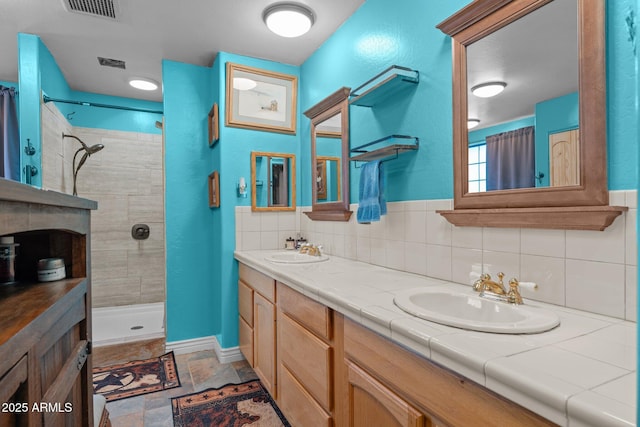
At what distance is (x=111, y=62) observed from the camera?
2.93 m

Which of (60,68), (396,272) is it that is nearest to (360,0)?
(396,272)

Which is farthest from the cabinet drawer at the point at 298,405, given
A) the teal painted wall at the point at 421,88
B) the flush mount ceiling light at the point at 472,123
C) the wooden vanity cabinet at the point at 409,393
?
the flush mount ceiling light at the point at 472,123

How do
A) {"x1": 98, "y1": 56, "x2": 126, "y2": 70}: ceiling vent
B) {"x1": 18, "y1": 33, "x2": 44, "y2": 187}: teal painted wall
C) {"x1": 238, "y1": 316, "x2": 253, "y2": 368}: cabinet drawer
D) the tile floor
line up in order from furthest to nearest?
{"x1": 98, "y1": 56, "x2": 126, "y2": 70}: ceiling vent, {"x1": 18, "y1": 33, "x2": 44, "y2": 187}: teal painted wall, {"x1": 238, "y1": 316, "x2": 253, "y2": 368}: cabinet drawer, the tile floor

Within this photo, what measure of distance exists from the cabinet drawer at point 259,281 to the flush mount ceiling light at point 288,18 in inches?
63.3

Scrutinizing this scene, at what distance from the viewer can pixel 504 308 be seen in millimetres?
1068

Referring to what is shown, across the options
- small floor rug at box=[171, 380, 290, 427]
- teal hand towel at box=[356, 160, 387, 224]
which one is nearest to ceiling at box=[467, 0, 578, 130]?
teal hand towel at box=[356, 160, 387, 224]

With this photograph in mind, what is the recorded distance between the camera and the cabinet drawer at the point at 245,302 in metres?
2.32

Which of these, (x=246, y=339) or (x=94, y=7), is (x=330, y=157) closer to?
(x=246, y=339)

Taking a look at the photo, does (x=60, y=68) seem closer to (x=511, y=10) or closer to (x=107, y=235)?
(x=107, y=235)

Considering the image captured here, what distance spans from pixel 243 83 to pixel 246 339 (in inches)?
78.7

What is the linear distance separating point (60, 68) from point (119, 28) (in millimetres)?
1140

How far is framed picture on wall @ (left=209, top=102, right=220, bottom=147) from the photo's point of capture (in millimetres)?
2656

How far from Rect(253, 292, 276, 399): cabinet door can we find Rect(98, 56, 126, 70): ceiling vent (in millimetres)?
2406

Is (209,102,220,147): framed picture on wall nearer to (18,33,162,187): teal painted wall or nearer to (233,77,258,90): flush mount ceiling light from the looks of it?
(233,77,258,90): flush mount ceiling light
